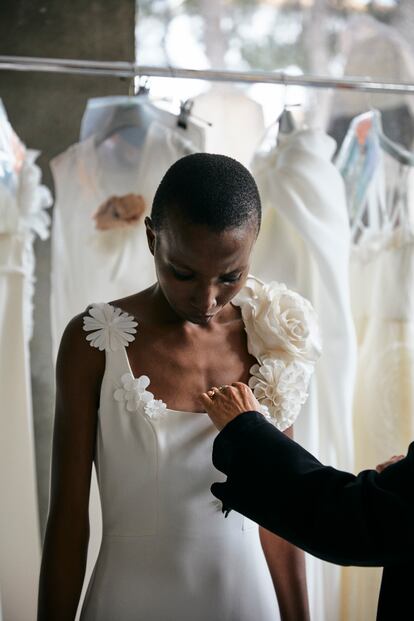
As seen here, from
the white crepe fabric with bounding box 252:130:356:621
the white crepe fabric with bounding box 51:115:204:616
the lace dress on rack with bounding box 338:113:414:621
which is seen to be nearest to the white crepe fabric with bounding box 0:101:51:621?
the white crepe fabric with bounding box 51:115:204:616

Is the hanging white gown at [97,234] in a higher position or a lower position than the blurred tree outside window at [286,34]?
lower

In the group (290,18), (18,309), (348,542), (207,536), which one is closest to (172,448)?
(207,536)

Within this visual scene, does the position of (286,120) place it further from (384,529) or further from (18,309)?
(384,529)

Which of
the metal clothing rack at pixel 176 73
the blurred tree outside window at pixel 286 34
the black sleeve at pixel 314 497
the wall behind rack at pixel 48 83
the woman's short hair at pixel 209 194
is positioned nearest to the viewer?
the black sleeve at pixel 314 497

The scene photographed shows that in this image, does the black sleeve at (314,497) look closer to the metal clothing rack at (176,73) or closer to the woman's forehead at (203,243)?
the woman's forehead at (203,243)

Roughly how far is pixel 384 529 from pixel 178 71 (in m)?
1.07

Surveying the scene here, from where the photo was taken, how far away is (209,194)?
39.6 inches

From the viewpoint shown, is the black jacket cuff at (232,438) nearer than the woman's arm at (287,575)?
Yes

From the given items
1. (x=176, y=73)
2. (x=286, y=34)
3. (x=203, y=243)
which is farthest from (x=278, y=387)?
(x=286, y=34)

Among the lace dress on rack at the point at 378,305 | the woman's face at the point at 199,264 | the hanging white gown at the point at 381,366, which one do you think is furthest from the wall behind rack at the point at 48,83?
the woman's face at the point at 199,264

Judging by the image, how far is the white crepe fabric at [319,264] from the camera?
63.7 inches

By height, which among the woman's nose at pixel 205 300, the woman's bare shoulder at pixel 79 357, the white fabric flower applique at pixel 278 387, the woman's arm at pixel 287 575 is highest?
the woman's nose at pixel 205 300

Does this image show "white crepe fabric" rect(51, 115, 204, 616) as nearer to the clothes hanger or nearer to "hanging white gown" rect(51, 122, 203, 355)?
"hanging white gown" rect(51, 122, 203, 355)

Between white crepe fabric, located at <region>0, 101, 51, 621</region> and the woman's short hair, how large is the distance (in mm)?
654
